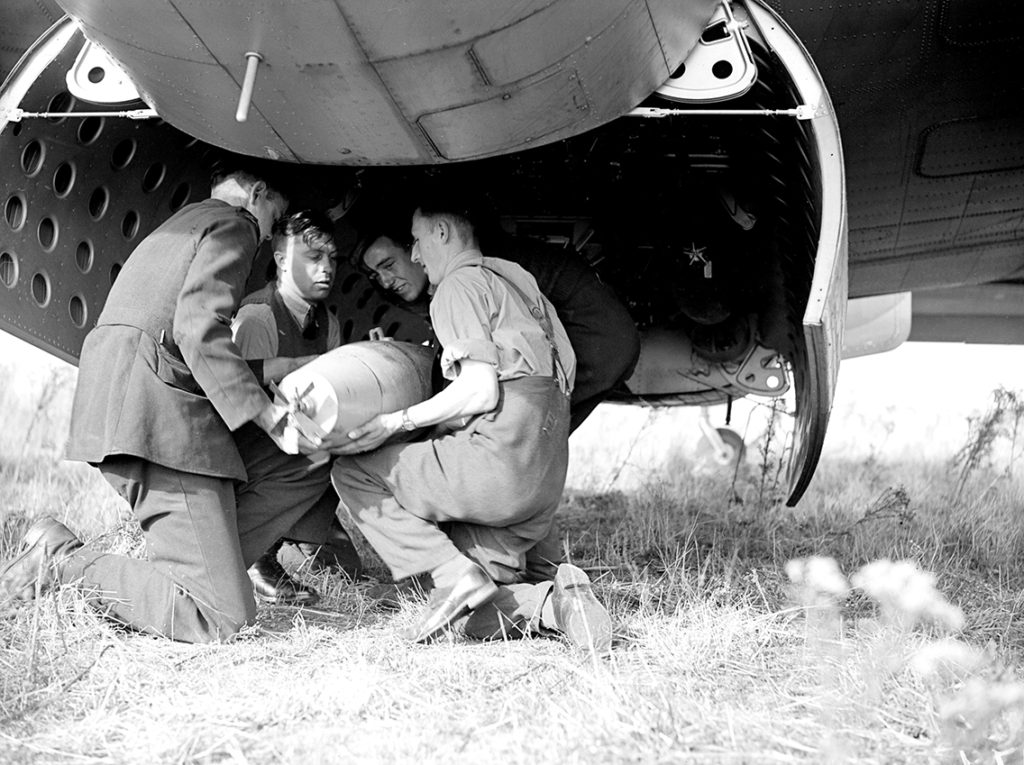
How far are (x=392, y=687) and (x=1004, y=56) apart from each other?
291 cm

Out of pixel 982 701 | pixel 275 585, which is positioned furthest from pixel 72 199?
pixel 982 701

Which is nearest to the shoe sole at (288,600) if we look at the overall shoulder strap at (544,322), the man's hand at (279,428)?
the man's hand at (279,428)

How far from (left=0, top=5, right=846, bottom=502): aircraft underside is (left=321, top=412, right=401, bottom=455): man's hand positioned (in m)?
0.73

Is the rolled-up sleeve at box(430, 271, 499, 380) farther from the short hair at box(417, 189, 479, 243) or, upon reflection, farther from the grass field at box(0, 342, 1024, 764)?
the grass field at box(0, 342, 1024, 764)

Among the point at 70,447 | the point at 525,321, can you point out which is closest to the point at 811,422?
the point at 525,321

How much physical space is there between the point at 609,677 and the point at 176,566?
128 cm

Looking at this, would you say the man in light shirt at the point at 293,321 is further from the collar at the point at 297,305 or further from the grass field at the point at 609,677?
the grass field at the point at 609,677

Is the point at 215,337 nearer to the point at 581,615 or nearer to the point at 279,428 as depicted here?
the point at 279,428

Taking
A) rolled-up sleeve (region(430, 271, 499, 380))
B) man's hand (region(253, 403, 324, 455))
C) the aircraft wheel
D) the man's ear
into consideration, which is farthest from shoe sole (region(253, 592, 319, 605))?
the aircraft wheel

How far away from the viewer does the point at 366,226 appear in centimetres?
457

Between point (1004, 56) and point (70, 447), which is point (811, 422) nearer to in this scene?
point (1004, 56)

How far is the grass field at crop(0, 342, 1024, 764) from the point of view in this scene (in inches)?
89.1

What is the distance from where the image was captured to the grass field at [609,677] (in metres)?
2.26

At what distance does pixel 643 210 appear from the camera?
471 centimetres
